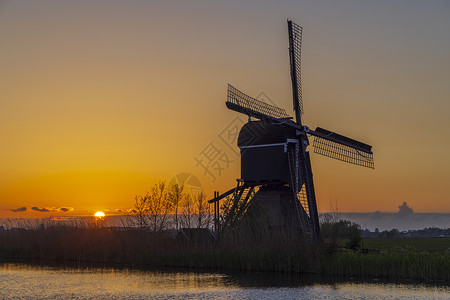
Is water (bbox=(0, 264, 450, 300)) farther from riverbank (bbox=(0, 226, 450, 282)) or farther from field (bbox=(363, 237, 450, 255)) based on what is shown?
field (bbox=(363, 237, 450, 255))

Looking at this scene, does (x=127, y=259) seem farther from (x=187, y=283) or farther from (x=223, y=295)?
(x=223, y=295)

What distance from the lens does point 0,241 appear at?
1558 inches

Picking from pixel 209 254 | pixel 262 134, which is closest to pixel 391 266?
pixel 209 254

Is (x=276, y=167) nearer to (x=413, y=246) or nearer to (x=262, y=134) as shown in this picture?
(x=262, y=134)

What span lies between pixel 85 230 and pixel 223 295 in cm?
1824

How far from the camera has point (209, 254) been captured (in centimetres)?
2984

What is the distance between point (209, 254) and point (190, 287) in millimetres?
7009

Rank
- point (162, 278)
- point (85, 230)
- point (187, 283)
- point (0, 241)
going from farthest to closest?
point (0, 241) → point (85, 230) → point (162, 278) → point (187, 283)

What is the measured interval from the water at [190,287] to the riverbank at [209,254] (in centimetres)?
135

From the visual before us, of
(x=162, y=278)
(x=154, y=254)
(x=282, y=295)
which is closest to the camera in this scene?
(x=282, y=295)

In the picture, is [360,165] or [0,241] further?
[0,241]

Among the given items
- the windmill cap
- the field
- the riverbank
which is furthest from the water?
the windmill cap

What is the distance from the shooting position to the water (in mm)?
20578

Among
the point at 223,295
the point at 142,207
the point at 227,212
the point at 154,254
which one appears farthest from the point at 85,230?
the point at 223,295
